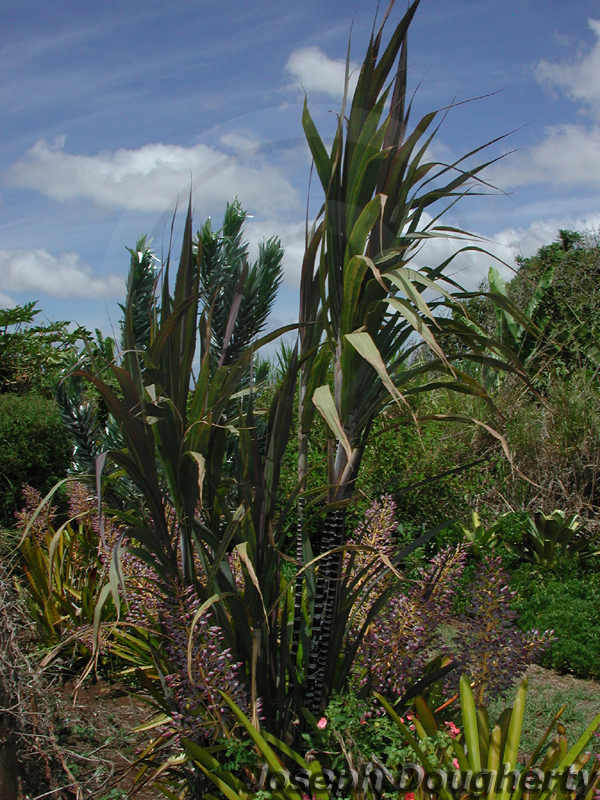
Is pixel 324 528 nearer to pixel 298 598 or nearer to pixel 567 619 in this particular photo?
pixel 298 598

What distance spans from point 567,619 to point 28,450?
502 centimetres

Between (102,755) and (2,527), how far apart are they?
3663 millimetres

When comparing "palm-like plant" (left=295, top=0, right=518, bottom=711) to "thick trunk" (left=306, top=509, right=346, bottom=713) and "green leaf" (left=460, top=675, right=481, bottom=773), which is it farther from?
"green leaf" (left=460, top=675, right=481, bottom=773)

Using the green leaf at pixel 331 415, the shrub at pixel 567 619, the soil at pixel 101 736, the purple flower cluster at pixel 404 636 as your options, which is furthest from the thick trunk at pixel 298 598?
the shrub at pixel 567 619

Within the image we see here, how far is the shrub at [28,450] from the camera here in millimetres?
5910

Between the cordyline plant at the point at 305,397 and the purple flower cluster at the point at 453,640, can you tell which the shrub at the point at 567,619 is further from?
the cordyline plant at the point at 305,397

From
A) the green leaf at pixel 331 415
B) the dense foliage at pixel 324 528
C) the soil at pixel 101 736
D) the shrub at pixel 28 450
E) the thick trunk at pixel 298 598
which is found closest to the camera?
the green leaf at pixel 331 415

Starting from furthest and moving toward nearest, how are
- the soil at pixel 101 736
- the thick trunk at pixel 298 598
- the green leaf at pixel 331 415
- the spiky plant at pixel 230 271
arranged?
the spiky plant at pixel 230 271 < the soil at pixel 101 736 < the thick trunk at pixel 298 598 < the green leaf at pixel 331 415

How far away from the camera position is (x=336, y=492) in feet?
6.52

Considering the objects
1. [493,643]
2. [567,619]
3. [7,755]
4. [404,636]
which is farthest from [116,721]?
[567,619]

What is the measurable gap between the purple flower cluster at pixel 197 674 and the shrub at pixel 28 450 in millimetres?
4505

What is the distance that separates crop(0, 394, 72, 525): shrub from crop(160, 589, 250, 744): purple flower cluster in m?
4.51

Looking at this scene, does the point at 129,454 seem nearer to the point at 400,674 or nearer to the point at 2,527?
the point at 400,674

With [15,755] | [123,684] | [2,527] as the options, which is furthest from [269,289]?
[2,527]
